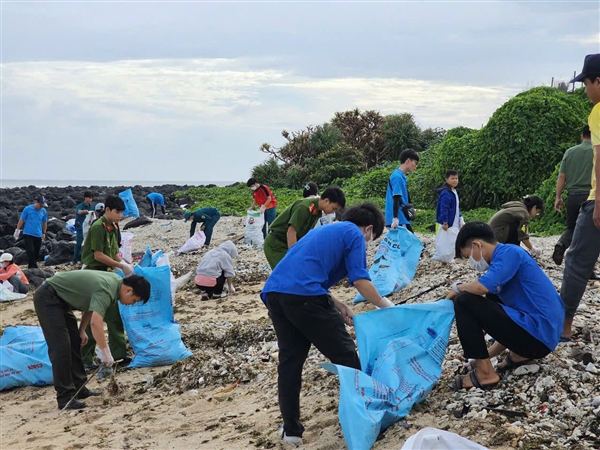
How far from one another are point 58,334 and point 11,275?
6084 millimetres

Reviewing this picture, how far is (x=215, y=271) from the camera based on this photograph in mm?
8891

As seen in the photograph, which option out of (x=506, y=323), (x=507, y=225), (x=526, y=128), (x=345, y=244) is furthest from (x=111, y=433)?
(x=526, y=128)

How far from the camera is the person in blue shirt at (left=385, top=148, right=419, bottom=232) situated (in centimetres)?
754

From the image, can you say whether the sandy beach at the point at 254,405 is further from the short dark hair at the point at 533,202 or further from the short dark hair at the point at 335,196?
the short dark hair at the point at 335,196

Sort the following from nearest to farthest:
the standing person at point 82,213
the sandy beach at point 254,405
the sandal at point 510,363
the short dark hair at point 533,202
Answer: the sandy beach at point 254,405
the sandal at point 510,363
the short dark hair at point 533,202
the standing person at point 82,213

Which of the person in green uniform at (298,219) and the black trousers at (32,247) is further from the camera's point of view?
the black trousers at (32,247)

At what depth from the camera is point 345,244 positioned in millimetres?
3721

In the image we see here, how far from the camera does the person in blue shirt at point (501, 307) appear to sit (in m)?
3.72

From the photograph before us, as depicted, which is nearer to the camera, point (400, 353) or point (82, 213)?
point (400, 353)

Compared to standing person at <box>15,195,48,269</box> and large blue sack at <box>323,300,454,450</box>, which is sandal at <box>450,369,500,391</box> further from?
standing person at <box>15,195,48,269</box>

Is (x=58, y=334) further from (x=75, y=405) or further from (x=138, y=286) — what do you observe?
(x=138, y=286)

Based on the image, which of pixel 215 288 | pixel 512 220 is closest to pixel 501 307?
pixel 512 220

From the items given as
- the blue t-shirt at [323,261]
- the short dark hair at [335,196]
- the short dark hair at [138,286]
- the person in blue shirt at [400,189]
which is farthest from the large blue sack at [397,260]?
the blue t-shirt at [323,261]

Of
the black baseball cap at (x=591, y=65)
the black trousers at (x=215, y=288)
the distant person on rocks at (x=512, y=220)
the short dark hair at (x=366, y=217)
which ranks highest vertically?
the black baseball cap at (x=591, y=65)
